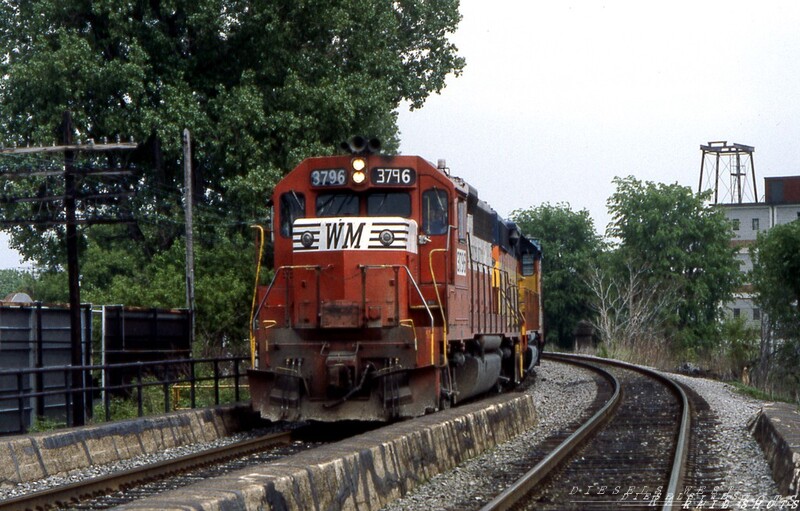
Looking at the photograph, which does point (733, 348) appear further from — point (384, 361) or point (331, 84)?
point (384, 361)

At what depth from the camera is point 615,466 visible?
10.6 m

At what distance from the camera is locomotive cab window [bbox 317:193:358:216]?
13898 millimetres

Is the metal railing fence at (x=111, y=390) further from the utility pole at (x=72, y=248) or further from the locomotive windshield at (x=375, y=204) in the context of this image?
the locomotive windshield at (x=375, y=204)

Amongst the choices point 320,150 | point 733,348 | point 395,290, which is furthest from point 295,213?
point 733,348

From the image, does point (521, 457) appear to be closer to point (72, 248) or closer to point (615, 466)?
point (615, 466)

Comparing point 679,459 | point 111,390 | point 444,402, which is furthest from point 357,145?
point 111,390

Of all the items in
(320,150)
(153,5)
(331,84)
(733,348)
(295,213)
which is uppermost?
(153,5)

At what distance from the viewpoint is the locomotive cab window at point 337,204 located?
45.6 ft

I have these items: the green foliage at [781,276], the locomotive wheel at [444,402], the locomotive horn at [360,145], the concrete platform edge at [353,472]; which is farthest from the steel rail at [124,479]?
the green foliage at [781,276]

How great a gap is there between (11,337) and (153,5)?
1552cm

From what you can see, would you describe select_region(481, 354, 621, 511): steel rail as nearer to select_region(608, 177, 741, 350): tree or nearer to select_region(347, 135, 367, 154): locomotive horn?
select_region(347, 135, 367, 154): locomotive horn

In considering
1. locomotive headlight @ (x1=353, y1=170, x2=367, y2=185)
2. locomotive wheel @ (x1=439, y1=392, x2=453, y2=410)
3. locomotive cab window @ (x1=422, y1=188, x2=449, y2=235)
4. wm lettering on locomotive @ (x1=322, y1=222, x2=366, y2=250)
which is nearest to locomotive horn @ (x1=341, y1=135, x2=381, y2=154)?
locomotive headlight @ (x1=353, y1=170, x2=367, y2=185)

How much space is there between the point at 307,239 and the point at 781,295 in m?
33.8

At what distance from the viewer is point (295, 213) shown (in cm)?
1418
